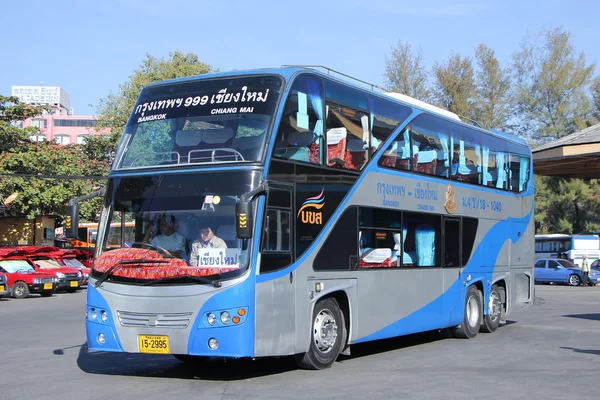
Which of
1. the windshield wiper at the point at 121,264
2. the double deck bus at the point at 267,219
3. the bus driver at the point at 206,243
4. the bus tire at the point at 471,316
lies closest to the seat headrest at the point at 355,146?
the double deck bus at the point at 267,219

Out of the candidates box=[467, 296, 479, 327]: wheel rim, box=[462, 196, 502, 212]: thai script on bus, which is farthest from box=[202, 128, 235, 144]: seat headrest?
box=[467, 296, 479, 327]: wheel rim

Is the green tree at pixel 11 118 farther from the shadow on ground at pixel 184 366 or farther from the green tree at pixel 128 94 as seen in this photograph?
the shadow on ground at pixel 184 366

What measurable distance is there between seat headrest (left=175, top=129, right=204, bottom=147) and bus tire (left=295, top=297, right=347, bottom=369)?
2.87 meters

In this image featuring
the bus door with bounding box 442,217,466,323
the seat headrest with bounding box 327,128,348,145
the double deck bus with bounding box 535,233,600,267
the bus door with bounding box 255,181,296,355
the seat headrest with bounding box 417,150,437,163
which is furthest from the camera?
the double deck bus with bounding box 535,233,600,267

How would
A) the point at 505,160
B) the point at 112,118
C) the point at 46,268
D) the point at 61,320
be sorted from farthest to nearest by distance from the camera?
the point at 112,118 < the point at 46,268 < the point at 61,320 < the point at 505,160

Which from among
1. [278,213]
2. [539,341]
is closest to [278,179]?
[278,213]

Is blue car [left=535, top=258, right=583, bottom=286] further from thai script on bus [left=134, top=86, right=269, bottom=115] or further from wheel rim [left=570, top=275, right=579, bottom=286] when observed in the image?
thai script on bus [left=134, top=86, right=269, bottom=115]

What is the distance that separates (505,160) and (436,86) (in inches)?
1718

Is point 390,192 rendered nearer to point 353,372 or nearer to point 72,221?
point 353,372

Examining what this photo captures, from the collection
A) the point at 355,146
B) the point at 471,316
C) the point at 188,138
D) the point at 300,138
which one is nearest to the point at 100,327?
the point at 188,138

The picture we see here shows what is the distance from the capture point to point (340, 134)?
1203 cm

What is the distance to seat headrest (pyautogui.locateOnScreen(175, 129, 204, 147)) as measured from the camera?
10.8 m

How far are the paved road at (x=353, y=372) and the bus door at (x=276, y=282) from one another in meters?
0.56

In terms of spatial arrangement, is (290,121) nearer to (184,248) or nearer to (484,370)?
(184,248)
